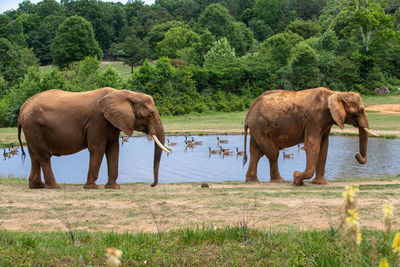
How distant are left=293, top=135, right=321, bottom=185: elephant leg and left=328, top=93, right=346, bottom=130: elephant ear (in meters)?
0.84

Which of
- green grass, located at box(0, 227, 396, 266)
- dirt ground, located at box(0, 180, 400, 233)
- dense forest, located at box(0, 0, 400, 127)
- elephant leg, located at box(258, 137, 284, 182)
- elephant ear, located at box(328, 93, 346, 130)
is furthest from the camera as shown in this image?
dense forest, located at box(0, 0, 400, 127)

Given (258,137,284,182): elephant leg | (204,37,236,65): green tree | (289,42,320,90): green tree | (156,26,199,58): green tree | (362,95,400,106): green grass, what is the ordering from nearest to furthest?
1. (258,137,284,182): elephant leg
2. (362,95,400,106): green grass
3. (289,42,320,90): green tree
4. (204,37,236,65): green tree
5. (156,26,199,58): green tree

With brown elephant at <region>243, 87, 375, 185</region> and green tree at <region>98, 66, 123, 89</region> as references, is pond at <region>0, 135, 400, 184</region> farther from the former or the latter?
green tree at <region>98, 66, 123, 89</region>

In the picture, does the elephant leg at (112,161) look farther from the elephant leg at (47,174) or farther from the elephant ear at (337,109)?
the elephant ear at (337,109)

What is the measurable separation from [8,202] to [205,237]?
473 cm

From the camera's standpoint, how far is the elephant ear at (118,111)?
13180 mm

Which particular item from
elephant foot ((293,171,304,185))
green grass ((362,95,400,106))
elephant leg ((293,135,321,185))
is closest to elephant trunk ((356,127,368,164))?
elephant leg ((293,135,321,185))

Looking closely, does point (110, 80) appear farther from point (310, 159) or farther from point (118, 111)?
point (310, 159)

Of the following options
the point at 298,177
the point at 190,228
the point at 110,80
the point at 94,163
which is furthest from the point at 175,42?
the point at 190,228

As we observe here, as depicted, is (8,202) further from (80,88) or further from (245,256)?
(80,88)

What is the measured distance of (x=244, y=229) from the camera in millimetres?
6730

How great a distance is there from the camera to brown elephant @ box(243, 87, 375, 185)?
44.3 ft

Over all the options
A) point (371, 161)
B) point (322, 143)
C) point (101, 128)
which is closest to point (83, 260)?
point (101, 128)

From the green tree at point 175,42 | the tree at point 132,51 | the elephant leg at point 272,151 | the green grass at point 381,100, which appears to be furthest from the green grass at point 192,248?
the green tree at point 175,42
